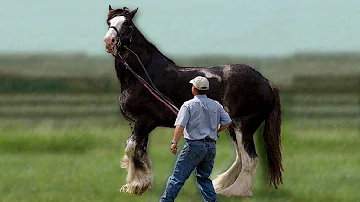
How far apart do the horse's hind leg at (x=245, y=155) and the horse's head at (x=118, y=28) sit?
7.82 feet

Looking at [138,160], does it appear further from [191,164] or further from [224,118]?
[224,118]

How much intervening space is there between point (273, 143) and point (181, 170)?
2880mm

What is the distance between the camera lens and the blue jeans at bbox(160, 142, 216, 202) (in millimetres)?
9422

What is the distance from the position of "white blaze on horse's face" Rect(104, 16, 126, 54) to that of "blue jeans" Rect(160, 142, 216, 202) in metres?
2.42

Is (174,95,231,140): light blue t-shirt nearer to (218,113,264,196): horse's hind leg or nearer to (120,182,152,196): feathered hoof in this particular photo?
(218,113,264,196): horse's hind leg

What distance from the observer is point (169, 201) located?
956 cm

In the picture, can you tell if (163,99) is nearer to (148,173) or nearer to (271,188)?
(148,173)

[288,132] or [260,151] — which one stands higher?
[260,151]

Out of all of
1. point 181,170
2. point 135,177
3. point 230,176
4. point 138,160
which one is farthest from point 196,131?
point 230,176

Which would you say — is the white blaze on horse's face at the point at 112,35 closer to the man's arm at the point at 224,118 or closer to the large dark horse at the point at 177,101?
the large dark horse at the point at 177,101

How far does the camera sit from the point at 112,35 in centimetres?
1105

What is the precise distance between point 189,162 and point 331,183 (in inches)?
164

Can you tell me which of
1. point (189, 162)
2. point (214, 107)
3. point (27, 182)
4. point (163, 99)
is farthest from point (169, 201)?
point (27, 182)

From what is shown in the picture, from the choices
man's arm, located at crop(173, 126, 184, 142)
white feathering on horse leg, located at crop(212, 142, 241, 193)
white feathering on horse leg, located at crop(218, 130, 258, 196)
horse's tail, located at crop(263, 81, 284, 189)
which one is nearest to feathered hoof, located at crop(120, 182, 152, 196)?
white feathering on horse leg, located at crop(212, 142, 241, 193)
